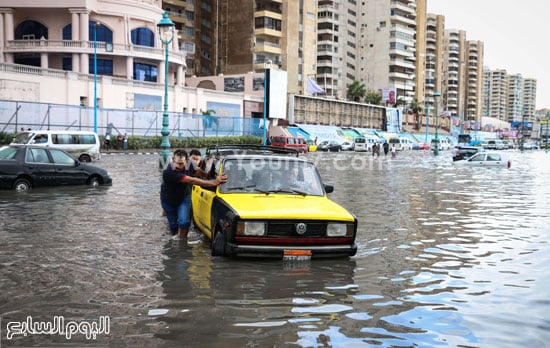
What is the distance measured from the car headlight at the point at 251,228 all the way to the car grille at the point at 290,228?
0.32 ft

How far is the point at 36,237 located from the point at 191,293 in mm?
4473

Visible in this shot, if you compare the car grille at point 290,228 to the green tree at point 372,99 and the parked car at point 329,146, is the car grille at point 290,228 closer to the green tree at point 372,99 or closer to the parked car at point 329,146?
the parked car at point 329,146

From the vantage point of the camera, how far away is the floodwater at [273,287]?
5.17 meters

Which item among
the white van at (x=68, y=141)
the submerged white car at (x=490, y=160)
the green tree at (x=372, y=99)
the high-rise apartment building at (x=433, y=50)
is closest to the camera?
the white van at (x=68, y=141)

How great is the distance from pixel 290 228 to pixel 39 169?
473 inches

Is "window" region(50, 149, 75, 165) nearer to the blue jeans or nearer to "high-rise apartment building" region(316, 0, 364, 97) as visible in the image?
the blue jeans

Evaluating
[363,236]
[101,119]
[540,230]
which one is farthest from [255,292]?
[101,119]

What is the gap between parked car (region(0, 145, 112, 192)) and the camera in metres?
16.2

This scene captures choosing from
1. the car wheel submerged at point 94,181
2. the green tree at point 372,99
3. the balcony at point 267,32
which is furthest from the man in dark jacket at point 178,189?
the green tree at point 372,99

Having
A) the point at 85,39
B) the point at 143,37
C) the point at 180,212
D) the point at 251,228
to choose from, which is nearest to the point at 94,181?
the point at 180,212

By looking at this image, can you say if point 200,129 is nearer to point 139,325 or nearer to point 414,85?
point 139,325

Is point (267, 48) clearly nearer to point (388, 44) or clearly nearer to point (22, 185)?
point (388, 44)

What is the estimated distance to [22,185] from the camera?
1647 centimetres

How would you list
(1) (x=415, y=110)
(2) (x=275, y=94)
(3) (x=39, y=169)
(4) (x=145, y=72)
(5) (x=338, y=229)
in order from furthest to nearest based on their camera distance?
(1) (x=415, y=110) < (2) (x=275, y=94) < (4) (x=145, y=72) < (3) (x=39, y=169) < (5) (x=338, y=229)
